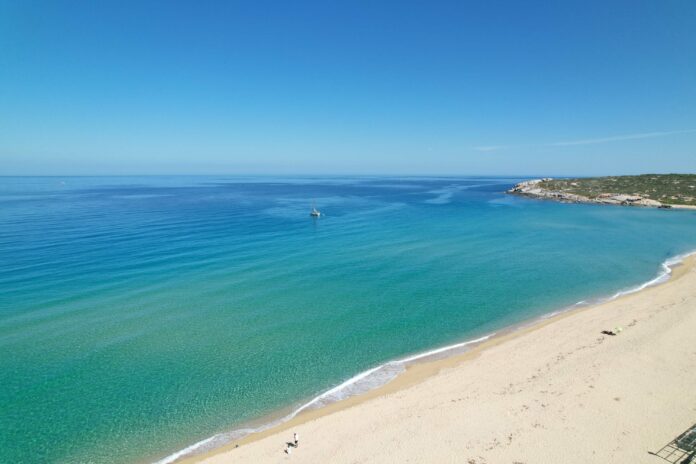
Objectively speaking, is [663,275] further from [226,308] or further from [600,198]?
[600,198]

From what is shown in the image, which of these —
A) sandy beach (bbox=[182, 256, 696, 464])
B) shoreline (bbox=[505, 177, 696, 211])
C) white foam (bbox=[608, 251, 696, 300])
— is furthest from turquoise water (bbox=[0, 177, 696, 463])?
shoreline (bbox=[505, 177, 696, 211])

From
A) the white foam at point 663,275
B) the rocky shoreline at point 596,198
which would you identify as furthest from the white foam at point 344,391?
the rocky shoreline at point 596,198

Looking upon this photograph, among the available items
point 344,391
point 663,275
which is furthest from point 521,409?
point 663,275

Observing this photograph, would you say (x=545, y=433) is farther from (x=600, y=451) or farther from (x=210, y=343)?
(x=210, y=343)

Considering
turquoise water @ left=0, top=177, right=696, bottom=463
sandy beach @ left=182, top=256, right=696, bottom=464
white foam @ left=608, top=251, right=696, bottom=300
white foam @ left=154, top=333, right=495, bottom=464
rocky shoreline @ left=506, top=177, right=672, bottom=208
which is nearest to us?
sandy beach @ left=182, top=256, right=696, bottom=464

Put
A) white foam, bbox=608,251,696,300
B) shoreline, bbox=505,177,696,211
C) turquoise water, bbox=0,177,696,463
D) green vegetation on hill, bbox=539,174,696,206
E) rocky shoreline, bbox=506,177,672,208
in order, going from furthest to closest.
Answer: green vegetation on hill, bbox=539,174,696,206 < rocky shoreline, bbox=506,177,672,208 < shoreline, bbox=505,177,696,211 < white foam, bbox=608,251,696,300 < turquoise water, bbox=0,177,696,463

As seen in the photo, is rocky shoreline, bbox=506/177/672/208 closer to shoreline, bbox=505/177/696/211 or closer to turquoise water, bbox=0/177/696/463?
shoreline, bbox=505/177/696/211
